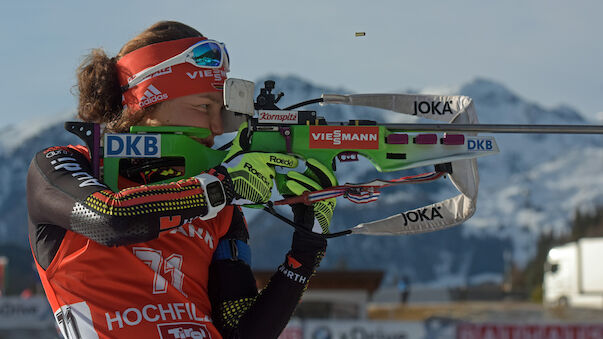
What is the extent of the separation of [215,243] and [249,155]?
1.22ft

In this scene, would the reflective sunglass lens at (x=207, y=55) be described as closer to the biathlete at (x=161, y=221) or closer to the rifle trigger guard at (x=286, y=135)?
the biathlete at (x=161, y=221)

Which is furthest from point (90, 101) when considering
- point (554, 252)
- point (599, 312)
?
point (554, 252)

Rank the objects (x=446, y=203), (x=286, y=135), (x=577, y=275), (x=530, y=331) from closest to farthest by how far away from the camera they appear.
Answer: (x=286, y=135) → (x=446, y=203) → (x=530, y=331) → (x=577, y=275)

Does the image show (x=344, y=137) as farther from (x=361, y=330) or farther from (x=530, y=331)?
(x=530, y=331)

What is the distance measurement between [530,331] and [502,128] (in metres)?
13.4

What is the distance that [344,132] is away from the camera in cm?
323

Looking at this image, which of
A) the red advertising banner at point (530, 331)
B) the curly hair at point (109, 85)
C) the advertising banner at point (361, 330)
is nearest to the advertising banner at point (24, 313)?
the advertising banner at point (361, 330)

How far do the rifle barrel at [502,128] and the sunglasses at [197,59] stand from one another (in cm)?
74

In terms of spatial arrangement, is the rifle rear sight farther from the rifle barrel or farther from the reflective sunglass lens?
the rifle barrel

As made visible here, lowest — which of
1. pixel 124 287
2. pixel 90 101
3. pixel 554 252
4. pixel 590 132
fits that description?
pixel 554 252

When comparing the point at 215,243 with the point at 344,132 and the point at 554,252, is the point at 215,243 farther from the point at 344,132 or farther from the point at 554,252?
the point at 554,252

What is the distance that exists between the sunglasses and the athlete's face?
13cm

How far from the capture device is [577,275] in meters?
31.0

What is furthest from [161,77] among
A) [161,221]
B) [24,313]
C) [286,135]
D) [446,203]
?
[24,313]
